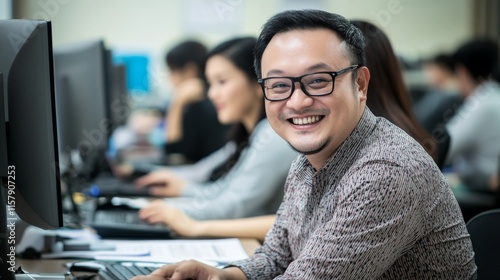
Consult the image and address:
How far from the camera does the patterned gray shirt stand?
1.16 meters

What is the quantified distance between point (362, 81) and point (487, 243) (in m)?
0.45

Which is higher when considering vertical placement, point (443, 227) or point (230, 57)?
point (230, 57)

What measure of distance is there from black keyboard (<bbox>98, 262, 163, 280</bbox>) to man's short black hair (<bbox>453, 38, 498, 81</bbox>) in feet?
9.93

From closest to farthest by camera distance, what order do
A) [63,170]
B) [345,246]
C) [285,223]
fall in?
[345,246] → [285,223] → [63,170]

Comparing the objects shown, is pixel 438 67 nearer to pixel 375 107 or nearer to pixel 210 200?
pixel 210 200

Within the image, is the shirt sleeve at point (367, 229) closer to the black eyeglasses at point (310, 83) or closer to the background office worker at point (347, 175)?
the background office worker at point (347, 175)

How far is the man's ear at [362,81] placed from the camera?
1.29 meters

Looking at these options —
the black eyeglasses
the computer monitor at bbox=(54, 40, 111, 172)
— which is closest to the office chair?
the black eyeglasses

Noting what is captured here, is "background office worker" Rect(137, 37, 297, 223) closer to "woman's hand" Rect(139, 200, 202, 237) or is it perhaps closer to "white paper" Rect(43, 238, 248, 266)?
"woman's hand" Rect(139, 200, 202, 237)

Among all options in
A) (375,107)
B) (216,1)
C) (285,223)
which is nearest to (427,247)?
(285,223)

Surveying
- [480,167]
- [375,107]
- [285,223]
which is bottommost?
[480,167]

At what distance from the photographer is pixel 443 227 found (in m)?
1.24

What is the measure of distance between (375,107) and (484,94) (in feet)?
7.62

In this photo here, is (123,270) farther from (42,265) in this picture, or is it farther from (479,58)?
(479,58)
